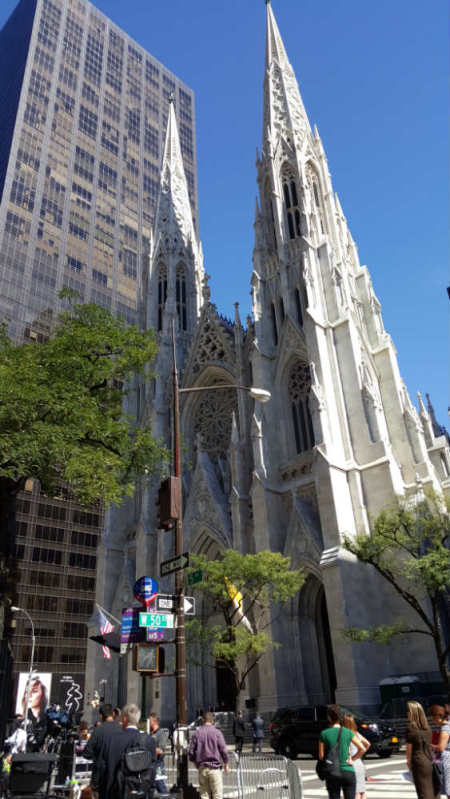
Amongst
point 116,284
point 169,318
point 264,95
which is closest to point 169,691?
point 169,318

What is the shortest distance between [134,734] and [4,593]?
8148 mm

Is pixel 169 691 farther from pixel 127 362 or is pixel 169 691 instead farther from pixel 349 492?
pixel 127 362

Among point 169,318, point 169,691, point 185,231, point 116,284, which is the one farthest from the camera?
point 116,284

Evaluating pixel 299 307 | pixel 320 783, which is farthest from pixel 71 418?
pixel 299 307

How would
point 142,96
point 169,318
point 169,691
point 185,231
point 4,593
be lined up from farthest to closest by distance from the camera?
point 142,96
point 185,231
point 169,318
point 169,691
point 4,593

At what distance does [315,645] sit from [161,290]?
101ft

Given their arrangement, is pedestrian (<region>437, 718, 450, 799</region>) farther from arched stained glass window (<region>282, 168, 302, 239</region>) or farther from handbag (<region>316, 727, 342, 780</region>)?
arched stained glass window (<region>282, 168, 302, 239</region>)

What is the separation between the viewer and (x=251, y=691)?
87.3 ft

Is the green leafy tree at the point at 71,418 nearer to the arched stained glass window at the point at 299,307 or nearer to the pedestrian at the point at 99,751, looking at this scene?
the pedestrian at the point at 99,751

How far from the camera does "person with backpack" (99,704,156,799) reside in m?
5.80

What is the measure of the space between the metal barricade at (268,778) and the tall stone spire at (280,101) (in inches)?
1496

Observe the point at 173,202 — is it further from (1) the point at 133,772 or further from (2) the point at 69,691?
(1) the point at 133,772

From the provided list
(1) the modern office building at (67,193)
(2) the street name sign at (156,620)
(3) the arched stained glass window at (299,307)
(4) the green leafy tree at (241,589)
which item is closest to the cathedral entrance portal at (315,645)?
(4) the green leafy tree at (241,589)

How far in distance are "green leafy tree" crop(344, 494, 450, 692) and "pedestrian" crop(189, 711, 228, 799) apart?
13.7 m
